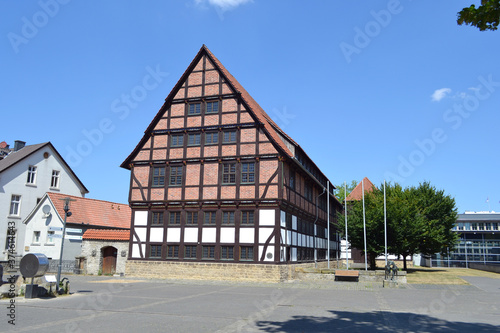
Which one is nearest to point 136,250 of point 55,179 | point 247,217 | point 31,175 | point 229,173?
point 247,217

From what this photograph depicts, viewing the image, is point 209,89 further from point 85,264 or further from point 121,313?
point 121,313

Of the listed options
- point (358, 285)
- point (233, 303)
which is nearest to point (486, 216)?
point (358, 285)

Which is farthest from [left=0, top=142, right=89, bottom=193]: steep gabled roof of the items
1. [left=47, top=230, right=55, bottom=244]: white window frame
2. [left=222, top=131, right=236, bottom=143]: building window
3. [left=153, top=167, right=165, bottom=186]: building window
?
[left=222, top=131, right=236, bottom=143]: building window

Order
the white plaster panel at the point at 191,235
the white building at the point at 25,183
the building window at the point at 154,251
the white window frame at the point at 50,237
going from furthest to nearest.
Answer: the white building at the point at 25,183
the white window frame at the point at 50,237
the building window at the point at 154,251
the white plaster panel at the point at 191,235

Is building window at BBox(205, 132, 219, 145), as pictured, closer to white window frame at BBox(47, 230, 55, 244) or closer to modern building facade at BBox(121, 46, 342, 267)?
modern building facade at BBox(121, 46, 342, 267)

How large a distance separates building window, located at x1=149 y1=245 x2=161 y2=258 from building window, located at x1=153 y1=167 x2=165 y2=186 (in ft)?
15.0

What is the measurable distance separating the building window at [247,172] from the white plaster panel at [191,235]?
4.96m

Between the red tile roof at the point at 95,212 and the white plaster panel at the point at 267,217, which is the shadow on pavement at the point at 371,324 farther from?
the red tile roof at the point at 95,212

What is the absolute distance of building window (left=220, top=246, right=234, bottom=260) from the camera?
28234 mm

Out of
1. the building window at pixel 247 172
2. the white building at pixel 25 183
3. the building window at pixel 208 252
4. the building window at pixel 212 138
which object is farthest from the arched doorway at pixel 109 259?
the building window at pixel 247 172

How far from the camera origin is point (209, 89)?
102 feet

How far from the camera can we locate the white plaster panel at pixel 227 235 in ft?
93.0

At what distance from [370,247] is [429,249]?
970 centimetres

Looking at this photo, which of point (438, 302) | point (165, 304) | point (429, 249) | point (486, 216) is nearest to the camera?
point (165, 304)
